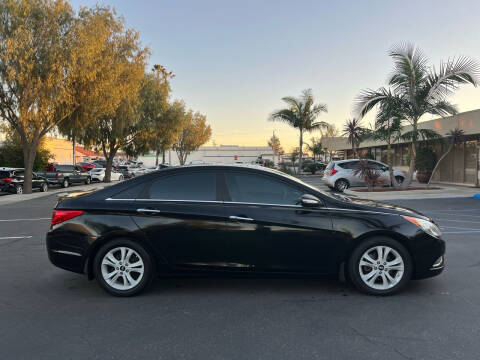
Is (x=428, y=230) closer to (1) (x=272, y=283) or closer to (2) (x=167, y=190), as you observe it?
(1) (x=272, y=283)

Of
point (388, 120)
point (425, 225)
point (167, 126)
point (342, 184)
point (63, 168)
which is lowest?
point (425, 225)

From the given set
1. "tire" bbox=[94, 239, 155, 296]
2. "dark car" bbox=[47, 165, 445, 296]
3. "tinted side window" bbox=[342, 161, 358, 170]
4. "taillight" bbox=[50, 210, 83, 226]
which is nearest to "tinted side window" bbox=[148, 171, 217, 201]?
"dark car" bbox=[47, 165, 445, 296]

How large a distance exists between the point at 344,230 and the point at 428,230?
102 cm

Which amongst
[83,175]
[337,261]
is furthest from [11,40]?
[337,261]

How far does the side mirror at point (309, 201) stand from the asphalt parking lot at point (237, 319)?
1.04m

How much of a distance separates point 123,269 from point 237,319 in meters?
1.52

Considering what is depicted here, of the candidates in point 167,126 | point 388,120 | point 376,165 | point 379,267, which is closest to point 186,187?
point 379,267

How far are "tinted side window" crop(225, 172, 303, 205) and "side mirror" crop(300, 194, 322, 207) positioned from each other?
0.37 ft

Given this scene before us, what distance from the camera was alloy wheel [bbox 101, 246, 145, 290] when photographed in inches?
186

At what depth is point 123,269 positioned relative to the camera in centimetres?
473

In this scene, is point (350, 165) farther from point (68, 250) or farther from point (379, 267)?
point (68, 250)

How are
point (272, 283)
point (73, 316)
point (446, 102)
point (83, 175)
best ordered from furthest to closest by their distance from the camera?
point (83, 175)
point (446, 102)
point (272, 283)
point (73, 316)

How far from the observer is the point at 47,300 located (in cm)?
467

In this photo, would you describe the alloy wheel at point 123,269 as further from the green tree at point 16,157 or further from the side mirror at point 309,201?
the green tree at point 16,157
